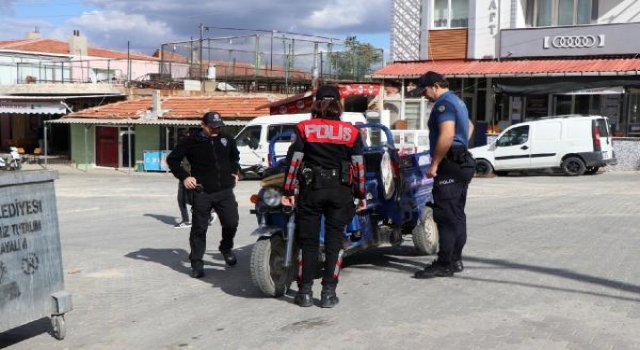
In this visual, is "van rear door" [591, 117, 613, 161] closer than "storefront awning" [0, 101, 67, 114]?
Yes

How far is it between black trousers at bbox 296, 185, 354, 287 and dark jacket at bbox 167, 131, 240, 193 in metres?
1.52

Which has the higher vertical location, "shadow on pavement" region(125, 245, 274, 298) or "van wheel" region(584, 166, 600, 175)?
"van wheel" region(584, 166, 600, 175)

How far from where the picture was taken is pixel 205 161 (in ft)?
22.5

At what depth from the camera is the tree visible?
30.2 m

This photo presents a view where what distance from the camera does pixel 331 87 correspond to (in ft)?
18.2

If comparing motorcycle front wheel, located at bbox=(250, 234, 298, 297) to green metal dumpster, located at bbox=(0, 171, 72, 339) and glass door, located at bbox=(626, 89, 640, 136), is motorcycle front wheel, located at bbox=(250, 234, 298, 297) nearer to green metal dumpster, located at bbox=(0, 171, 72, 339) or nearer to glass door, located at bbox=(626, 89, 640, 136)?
green metal dumpster, located at bbox=(0, 171, 72, 339)

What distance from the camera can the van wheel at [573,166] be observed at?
63.9ft

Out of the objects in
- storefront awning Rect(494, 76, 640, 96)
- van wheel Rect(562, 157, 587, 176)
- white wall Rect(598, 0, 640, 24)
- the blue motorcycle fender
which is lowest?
van wheel Rect(562, 157, 587, 176)

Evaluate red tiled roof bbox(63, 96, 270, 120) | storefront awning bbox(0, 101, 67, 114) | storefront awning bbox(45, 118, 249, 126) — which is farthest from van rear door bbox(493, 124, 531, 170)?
storefront awning bbox(0, 101, 67, 114)

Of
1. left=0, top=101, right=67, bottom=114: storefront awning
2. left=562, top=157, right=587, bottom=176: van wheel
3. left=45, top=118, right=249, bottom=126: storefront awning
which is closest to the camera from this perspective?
left=562, top=157, right=587, bottom=176: van wheel

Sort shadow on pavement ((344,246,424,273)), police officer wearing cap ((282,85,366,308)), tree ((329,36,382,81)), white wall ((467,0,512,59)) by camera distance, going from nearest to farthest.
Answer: police officer wearing cap ((282,85,366,308))
shadow on pavement ((344,246,424,273))
white wall ((467,0,512,59))
tree ((329,36,382,81))

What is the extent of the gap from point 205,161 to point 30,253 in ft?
7.72

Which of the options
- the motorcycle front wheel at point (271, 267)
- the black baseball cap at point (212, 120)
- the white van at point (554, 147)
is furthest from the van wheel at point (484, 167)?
the motorcycle front wheel at point (271, 267)

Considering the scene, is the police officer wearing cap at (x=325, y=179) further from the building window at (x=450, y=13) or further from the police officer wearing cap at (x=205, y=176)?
the building window at (x=450, y=13)
